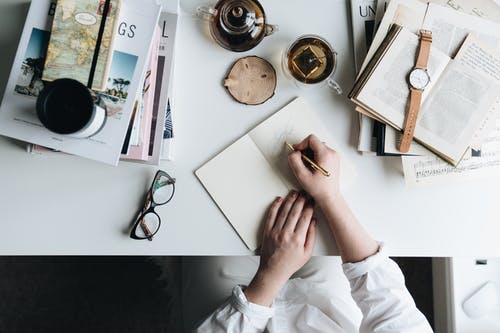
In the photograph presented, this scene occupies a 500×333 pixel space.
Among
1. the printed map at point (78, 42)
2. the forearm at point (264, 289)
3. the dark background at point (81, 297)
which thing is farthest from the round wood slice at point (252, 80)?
the dark background at point (81, 297)

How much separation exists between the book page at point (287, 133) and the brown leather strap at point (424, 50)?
21 centimetres

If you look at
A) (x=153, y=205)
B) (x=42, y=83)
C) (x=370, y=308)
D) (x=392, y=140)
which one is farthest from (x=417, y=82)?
(x=42, y=83)

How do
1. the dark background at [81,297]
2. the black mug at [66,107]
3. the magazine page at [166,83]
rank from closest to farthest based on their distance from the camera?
the black mug at [66,107] < the magazine page at [166,83] < the dark background at [81,297]

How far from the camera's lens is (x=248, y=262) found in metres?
0.98

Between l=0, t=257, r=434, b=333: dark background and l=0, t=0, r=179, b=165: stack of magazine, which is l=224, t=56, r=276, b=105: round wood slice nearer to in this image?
l=0, t=0, r=179, b=165: stack of magazine

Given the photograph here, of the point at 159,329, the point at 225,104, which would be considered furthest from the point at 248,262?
the point at 159,329

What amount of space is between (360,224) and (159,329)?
0.86 metres

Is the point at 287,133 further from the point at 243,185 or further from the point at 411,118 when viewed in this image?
the point at 411,118

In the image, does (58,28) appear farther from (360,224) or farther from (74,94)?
(360,224)

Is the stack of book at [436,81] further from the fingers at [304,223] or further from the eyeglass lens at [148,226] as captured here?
the eyeglass lens at [148,226]

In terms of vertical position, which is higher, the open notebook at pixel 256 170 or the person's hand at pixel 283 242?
the open notebook at pixel 256 170

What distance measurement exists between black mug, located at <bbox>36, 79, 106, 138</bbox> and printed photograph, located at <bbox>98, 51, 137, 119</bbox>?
0.04 meters

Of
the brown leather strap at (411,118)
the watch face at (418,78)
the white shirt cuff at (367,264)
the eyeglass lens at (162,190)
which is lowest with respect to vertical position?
the white shirt cuff at (367,264)

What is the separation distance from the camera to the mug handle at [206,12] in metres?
0.74
